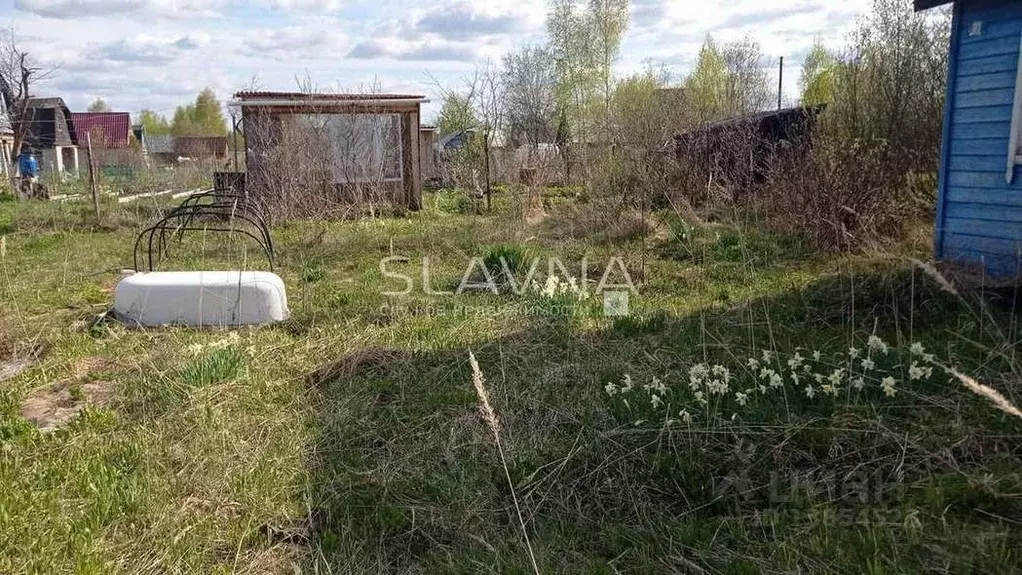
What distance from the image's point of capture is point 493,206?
14.0 m

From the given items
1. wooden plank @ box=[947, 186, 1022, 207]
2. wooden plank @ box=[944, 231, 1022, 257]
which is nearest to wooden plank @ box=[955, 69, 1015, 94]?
wooden plank @ box=[947, 186, 1022, 207]

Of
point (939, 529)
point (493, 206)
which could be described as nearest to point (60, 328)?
point (939, 529)

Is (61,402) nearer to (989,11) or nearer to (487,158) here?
(989,11)

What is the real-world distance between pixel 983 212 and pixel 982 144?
54cm

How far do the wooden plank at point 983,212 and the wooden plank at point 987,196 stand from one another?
24 millimetres

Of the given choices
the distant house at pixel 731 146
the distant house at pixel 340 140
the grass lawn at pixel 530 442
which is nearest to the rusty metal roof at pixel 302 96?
the distant house at pixel 340 140

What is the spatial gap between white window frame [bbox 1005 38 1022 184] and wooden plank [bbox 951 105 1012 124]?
0.33 feet

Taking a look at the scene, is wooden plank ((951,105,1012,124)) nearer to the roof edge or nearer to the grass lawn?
the roof edge

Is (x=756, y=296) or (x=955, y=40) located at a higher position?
(x=955, y=40)

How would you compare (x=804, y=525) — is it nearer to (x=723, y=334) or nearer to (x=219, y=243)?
(x=723, y=334)

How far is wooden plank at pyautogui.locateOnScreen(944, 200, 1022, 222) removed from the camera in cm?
536

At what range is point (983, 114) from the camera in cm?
557

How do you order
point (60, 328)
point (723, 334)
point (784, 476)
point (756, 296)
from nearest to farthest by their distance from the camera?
point (784, 476), point (723, 334), point (60, 328), point (756, 296)

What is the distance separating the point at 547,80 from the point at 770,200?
21.3 meters
